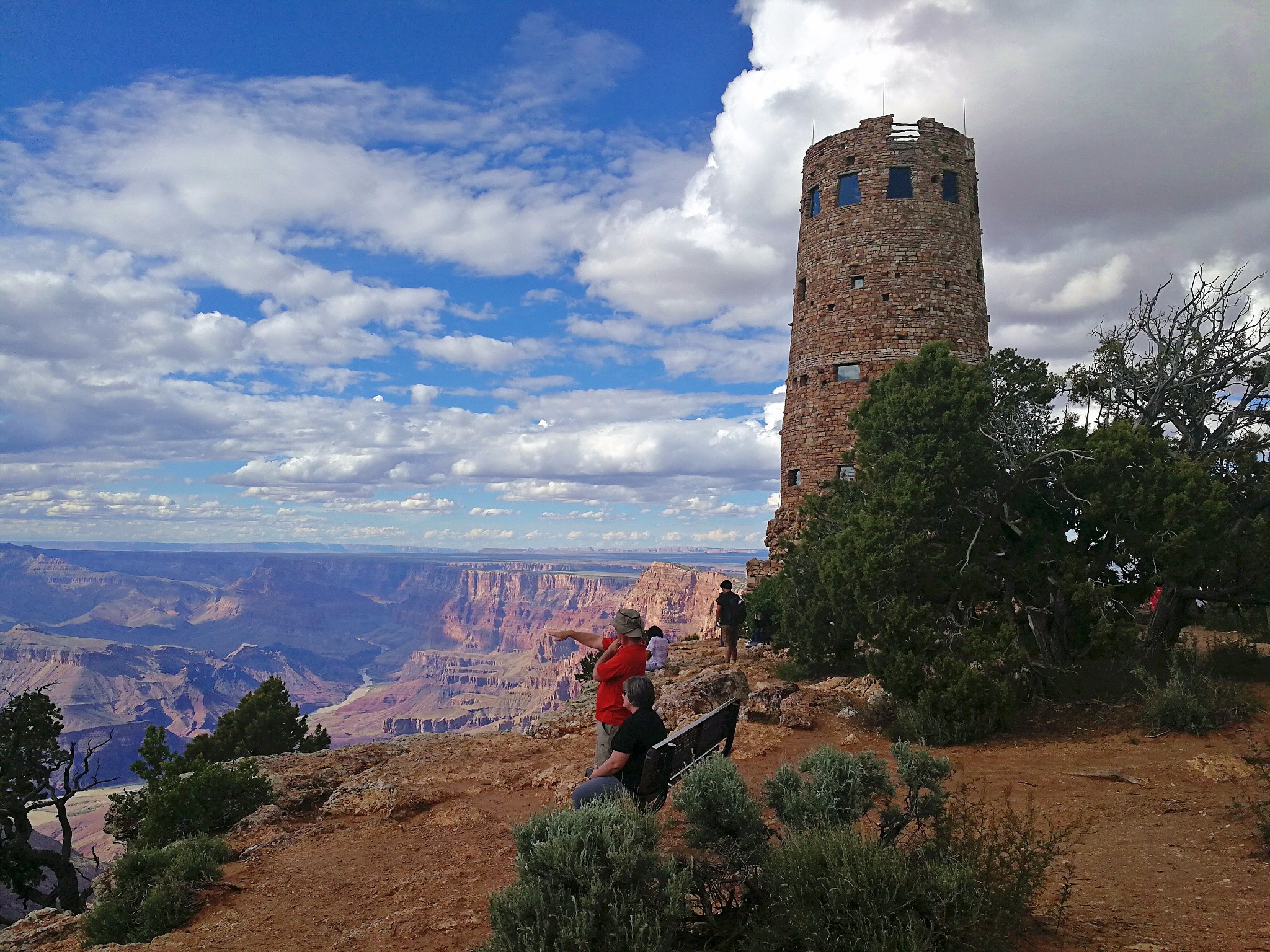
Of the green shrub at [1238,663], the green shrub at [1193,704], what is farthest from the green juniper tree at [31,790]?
the green shrub at [1238,663]

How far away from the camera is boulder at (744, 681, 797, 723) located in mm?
12938

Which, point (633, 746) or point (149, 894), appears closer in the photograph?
point (633, 746)

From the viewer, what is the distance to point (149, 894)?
7188 millimetres

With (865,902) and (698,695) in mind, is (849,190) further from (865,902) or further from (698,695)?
(865,902)

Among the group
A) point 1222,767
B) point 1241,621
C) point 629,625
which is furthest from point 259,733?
point 1241,621

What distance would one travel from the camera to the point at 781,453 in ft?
91.9

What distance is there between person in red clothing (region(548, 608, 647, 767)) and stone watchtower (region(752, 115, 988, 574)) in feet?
62.8

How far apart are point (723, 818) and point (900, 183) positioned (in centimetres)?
2641

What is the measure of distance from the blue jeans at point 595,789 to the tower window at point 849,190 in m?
25.7

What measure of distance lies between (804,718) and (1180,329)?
1213 cm

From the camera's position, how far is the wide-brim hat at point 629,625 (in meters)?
7.43

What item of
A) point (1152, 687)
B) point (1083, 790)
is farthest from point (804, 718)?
point (1152, 687)

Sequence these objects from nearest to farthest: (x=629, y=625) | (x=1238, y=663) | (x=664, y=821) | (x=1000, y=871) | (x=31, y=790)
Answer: (x=1000, y=871) → (x=664, y=821) → (x=629, y=625) → (x=1238, y=663) → (x=31, y=790)

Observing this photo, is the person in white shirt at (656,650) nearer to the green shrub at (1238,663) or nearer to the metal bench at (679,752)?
the metal bench at (679,752)
